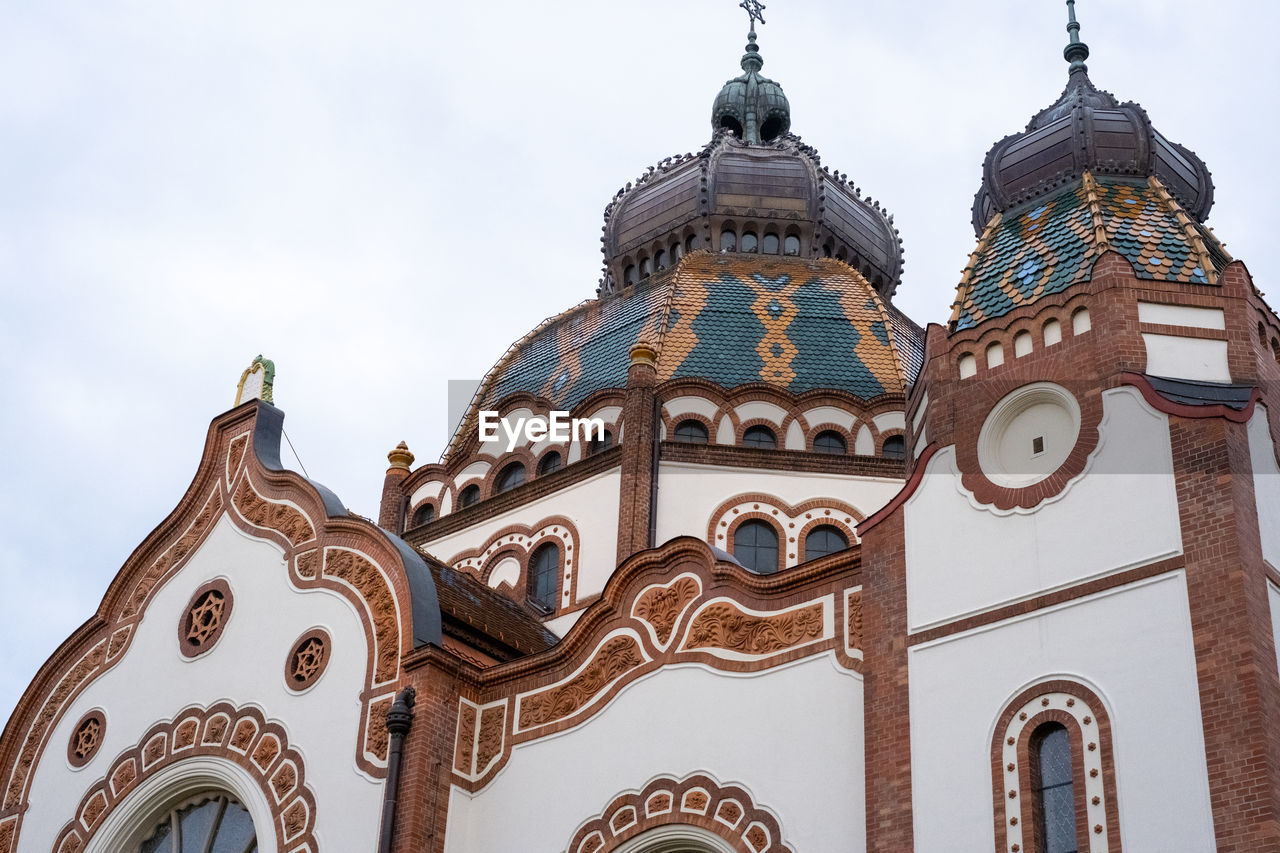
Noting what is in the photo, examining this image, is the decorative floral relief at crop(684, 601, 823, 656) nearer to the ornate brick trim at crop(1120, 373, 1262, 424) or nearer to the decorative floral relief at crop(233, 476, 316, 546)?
the ornate brick trim at crop(1120, 373, 1262, 424)

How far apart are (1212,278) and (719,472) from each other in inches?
396

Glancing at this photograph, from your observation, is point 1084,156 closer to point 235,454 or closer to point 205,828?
point 235,454

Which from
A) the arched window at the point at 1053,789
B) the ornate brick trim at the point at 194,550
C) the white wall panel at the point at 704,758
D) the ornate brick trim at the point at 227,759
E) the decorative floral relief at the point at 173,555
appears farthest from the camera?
the decorative floral relief at the point at 173,555

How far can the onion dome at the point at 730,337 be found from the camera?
27406mm

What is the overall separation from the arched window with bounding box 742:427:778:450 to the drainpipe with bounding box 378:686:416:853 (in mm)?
9519

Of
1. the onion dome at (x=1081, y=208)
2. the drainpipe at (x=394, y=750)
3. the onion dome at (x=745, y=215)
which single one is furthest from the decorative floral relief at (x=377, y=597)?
the onion dome at (x=745, y=215)

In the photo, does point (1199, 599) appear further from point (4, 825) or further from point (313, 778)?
point (4, 825)

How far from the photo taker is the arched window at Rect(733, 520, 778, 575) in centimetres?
2494

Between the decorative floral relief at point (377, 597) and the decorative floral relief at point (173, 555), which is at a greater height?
the decorative floral relief at point (173, 555)

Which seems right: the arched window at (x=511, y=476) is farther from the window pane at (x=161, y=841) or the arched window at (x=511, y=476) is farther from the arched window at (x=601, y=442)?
the window pane at (x=161, y=841)

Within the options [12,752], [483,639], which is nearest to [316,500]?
[483,639]

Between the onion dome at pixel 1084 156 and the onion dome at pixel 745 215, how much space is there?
10844 millimetres

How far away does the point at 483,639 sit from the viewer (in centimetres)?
2025

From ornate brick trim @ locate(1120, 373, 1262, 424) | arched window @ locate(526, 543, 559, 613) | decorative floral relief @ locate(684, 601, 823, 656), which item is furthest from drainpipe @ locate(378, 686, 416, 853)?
ornate brick trim @ locate(1120, 373, 1262, 424)
